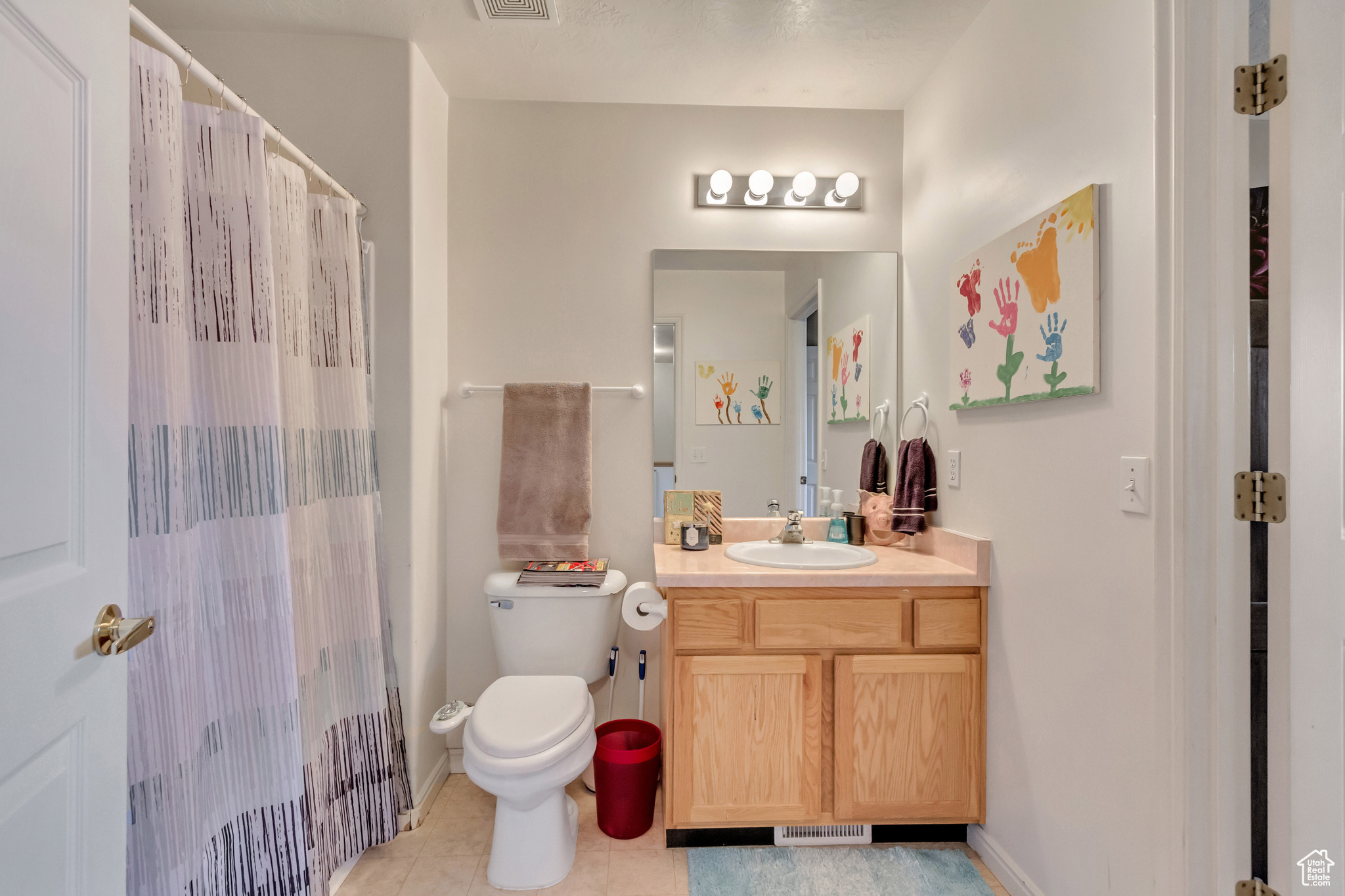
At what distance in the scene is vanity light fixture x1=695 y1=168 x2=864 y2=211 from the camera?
2.33 m

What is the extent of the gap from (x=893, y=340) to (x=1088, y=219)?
3.18 feet

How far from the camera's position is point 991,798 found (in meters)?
1.80

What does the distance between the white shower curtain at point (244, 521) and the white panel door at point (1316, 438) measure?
1.79 meters

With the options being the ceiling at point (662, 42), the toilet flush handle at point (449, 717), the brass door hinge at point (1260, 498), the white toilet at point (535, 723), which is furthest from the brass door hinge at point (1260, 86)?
the toilet flush handle at point (449, 717)

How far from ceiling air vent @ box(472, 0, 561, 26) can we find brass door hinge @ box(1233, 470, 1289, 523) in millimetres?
Answer: 1906

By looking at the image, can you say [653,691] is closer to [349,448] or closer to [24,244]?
[349,448]

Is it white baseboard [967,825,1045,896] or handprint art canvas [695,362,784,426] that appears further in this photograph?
handprint art canvas [695,362,784,426]

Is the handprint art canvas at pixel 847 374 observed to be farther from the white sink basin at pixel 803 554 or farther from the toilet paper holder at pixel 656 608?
the toilet paper holder at pixel 656 608

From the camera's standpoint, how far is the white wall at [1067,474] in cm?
126

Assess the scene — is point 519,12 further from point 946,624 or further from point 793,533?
point 946,624

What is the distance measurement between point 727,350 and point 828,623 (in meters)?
1.02

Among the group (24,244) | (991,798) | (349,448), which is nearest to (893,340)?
(991,798)

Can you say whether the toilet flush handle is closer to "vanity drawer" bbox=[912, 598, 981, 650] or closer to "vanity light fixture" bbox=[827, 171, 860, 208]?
"vanity drawer" bbox=[912, 598, 981, 650]

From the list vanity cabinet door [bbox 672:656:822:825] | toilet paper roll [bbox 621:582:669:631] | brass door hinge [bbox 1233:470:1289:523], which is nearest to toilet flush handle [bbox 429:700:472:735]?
toilet paper roll [bbox 621:582:669:631]
